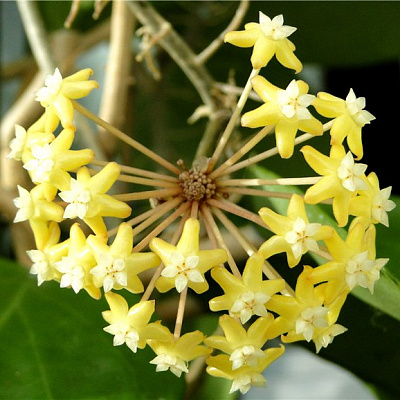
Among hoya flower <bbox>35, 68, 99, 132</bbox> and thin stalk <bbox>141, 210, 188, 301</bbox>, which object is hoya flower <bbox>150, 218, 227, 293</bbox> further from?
hoya flower <bbox>35, 68, 99, 132</bbox>

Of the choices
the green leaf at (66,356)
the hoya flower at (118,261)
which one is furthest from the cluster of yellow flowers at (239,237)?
the green leaf at (66,356)

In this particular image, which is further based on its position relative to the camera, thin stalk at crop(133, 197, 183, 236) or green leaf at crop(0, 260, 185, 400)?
green leaf at crop(0, 260, 185, 400)

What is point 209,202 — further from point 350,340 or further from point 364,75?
point 364,75

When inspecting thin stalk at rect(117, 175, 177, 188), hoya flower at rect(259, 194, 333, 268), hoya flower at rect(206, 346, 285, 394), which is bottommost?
hoya flower at rect(206, 346, 285, 394)

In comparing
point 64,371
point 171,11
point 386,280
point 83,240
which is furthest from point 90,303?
point 171,11

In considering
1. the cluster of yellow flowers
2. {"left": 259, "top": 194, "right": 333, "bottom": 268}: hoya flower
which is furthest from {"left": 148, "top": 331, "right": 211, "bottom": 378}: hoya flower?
{"left": 259, "top": 194, "right": 333, "bottom": 268}: hoya flower

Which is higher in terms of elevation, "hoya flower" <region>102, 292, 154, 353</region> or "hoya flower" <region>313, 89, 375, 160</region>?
"hoya flower" <region>313, 89, 375, 160</region>
